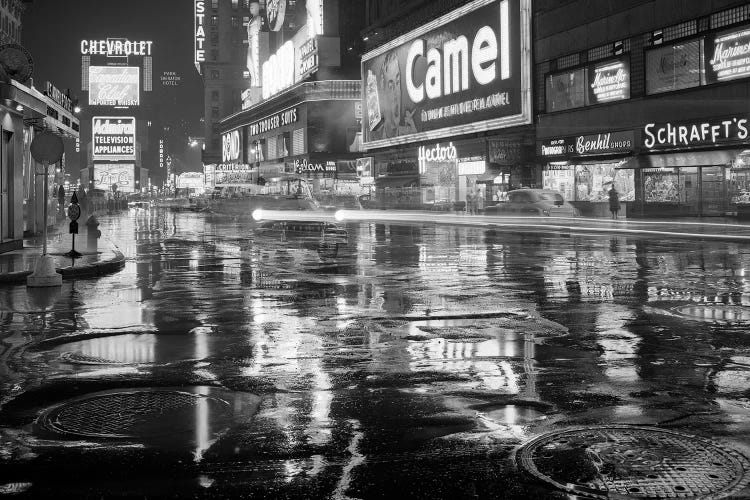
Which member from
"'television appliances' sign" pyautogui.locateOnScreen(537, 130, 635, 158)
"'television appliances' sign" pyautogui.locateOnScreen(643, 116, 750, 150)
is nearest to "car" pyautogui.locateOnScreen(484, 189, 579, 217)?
"'television appliances' sign" pyautogui.locateOnScreen(537, 130, 635, 158)

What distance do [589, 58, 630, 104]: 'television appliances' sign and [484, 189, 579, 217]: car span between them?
22.2ft

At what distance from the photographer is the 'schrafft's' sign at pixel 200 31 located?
618ft

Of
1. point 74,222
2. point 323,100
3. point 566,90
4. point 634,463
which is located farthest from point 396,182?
point 634,463

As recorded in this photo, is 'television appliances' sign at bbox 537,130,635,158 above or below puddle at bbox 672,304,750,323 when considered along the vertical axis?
above

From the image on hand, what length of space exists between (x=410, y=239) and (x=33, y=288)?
1629cm

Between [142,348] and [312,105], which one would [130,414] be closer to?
[142,348]

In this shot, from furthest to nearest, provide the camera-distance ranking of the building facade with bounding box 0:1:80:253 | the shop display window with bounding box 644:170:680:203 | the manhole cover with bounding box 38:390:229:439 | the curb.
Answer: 1. the shop display window with bounding box 644:170:680:203
2. the building facade with bounding box 0:1:80:253
3. the curb
4. the manhole cover with bounding box 38:390:229:439

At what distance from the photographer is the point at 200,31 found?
627ft

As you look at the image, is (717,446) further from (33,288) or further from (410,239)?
(410,239)

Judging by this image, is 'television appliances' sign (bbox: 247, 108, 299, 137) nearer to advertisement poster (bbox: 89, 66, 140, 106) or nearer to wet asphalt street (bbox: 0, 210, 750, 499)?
advertisement poster (bbox: 89, 66, 140, 106)

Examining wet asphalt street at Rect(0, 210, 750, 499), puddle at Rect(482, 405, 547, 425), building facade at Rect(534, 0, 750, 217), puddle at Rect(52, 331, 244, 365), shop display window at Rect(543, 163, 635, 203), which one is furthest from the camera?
shop display window at Rect(543, 163, 635, 203)

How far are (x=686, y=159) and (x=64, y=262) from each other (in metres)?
28.4

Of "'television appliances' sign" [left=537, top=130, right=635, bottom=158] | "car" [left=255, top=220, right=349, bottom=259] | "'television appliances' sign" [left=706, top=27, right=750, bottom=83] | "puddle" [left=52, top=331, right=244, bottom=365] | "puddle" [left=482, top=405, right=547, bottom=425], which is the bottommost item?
"puddle" [left=482, top=405, right=547, bottom=425]

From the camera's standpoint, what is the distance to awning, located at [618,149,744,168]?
37.7 metres
